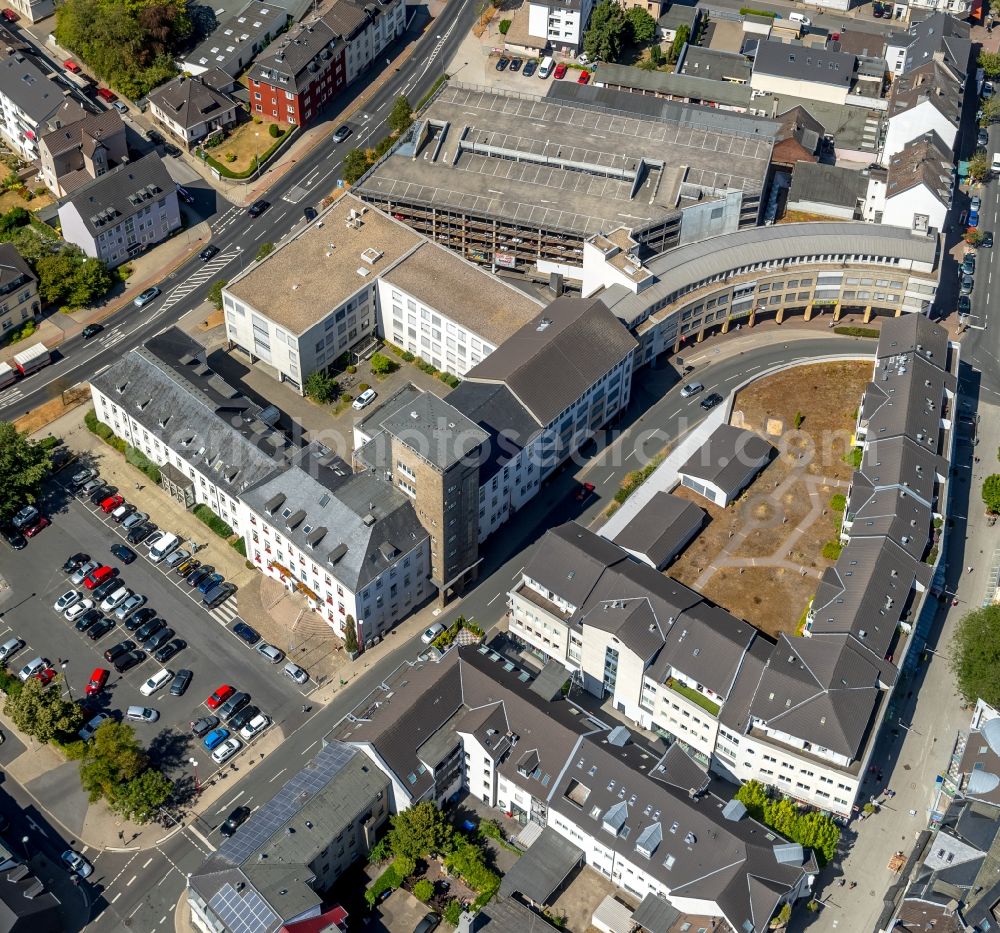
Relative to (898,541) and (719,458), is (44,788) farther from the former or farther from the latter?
(898,541)

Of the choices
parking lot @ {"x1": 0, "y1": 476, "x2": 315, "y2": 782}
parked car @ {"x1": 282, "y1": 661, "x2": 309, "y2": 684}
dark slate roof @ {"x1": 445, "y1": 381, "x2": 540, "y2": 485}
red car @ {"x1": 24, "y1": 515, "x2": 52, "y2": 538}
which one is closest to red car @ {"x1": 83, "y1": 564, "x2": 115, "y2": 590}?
parking lot @ {"x1": 0, "y1": 476, "x2": 315, "y2": 782}

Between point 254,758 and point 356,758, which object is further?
point 254,758

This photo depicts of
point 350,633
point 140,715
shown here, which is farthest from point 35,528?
point 350,633

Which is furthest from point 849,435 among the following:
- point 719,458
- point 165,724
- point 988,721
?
point 165,724

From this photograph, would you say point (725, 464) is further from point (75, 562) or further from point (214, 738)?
point (75, 562)

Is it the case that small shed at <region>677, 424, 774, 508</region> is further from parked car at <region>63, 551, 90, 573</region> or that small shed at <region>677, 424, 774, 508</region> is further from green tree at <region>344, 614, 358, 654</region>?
parked car at <region>63, 551, 90, 573</region>

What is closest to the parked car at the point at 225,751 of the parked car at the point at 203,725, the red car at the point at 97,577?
the parked car at the point at 203,725
